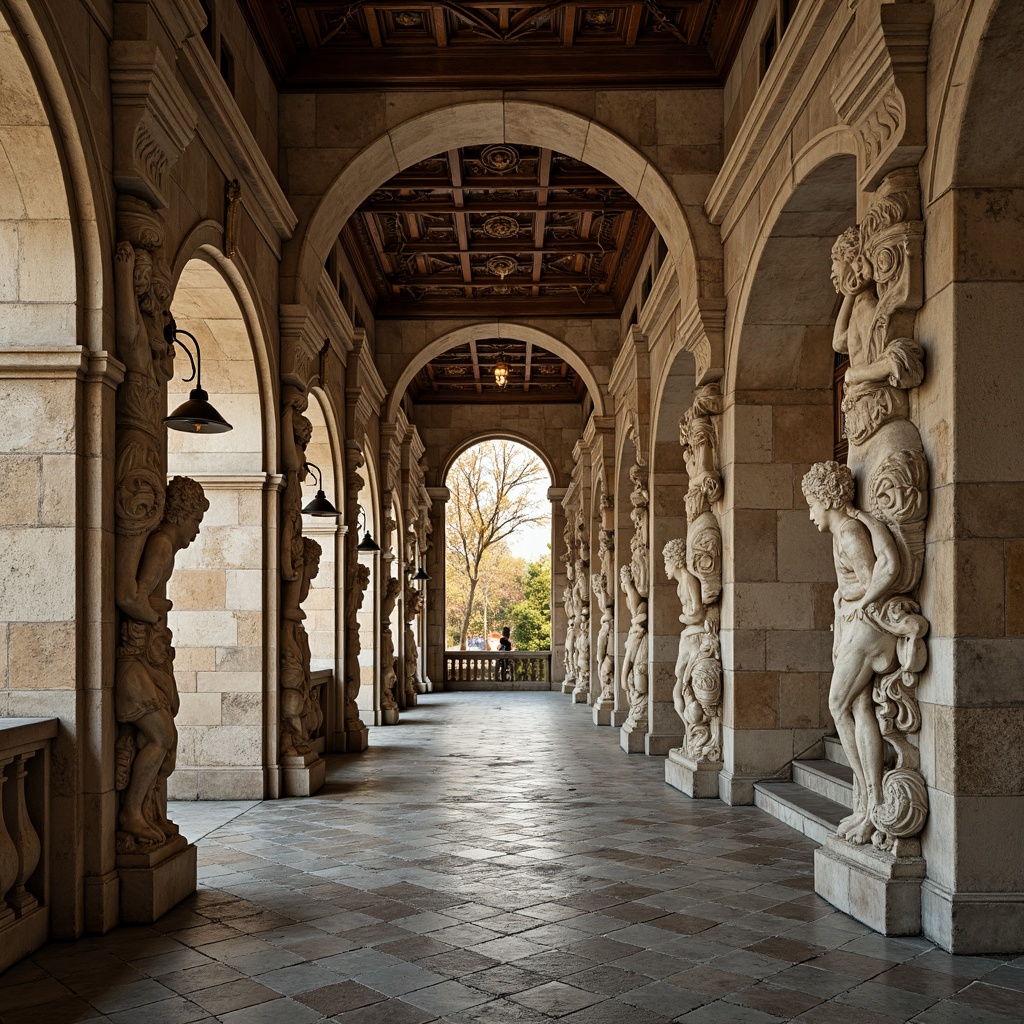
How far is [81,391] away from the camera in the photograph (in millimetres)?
4945

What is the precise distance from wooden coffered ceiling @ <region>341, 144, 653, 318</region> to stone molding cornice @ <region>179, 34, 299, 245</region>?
10.3 feet

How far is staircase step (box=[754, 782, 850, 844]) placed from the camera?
262 inches

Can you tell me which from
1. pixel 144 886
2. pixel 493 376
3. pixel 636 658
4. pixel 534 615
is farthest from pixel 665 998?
pixel 534 615

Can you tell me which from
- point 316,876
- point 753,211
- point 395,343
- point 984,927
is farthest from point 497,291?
point 984,927

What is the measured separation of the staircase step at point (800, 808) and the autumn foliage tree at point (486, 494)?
83.8 feet

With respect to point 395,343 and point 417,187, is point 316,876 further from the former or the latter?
point 395,343

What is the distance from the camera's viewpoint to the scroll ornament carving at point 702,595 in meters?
8.49

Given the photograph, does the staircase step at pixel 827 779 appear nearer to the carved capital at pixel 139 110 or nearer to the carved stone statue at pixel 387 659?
the carved capital at pixel 139 110

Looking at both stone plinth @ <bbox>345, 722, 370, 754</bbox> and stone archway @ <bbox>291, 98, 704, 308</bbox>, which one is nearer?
stone archway @ <bbox>291, 98, 704, 308</bbox>

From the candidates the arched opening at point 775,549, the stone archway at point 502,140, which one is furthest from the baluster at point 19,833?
the stone archway at point 502,140

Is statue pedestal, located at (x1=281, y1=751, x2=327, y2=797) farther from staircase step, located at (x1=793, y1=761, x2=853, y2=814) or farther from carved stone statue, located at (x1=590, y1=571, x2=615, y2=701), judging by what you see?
carved stone statue, located at (x1=590, y1=571, x2=615, y2=701)

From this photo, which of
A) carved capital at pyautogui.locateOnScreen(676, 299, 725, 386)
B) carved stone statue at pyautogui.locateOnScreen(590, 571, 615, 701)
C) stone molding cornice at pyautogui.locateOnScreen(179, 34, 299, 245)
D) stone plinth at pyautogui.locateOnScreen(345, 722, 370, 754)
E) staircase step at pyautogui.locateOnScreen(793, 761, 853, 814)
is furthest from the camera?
carved stone statue at pyautogui.locateOnScreen(590, 571, 615, 701)

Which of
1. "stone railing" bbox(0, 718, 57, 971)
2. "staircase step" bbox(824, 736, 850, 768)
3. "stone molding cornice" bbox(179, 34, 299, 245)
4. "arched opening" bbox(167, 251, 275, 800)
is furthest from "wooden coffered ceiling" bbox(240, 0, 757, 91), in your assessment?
"stone railing" bbox(0, 718, 57, 971)

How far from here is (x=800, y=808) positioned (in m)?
7.02
